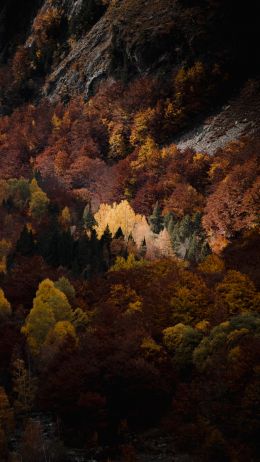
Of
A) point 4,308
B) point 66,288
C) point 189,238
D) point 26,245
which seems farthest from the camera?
point 189,238

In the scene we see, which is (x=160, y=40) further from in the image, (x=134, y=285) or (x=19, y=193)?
(x=134, y=285)

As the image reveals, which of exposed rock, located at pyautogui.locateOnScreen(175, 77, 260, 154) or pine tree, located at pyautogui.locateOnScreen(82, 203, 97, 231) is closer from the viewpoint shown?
pine tree, located at pyautogui.locateOnScreen(82, 203, 97, 231)

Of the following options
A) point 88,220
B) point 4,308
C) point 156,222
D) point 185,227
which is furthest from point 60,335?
point 88,220

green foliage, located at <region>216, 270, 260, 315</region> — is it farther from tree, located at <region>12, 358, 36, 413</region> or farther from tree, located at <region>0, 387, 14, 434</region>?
tree, located at <region>0, 387, 14, 434</region>

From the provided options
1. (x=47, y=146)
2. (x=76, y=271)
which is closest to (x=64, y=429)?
(x=76, y=271)

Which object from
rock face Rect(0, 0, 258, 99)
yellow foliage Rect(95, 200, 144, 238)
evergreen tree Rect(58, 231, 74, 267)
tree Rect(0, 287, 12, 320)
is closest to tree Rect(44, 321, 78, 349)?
tree Rect(0, 287, 12, 320)

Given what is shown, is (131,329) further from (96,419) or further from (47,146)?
(47,146)

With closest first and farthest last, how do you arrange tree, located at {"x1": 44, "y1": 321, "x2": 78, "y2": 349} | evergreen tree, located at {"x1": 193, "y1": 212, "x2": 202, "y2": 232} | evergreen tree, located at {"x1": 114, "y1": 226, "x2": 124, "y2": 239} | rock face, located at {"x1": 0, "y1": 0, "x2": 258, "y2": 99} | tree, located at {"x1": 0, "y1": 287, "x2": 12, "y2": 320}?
tree, located at {"x1": 44, "y1": 321, "x2": 78, "y2": 349} → tree, located at {"x1": 0, "y1": 287, "x2": 12, "y2": 320} → evergreen tree, located at {"x1": 114, "y1": 226, "x2": 124, "y2": 239} → evergreen tree, located at {"x1": 193, "y1": 212, "x2": 202, "y2": 232} → rock face, located at {"x1": 0, "y1": 0, "x2": 258, "y2": 99}

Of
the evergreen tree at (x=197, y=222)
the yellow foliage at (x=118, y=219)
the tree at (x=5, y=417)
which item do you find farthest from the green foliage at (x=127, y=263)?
the tree at (x=5, y=417)
